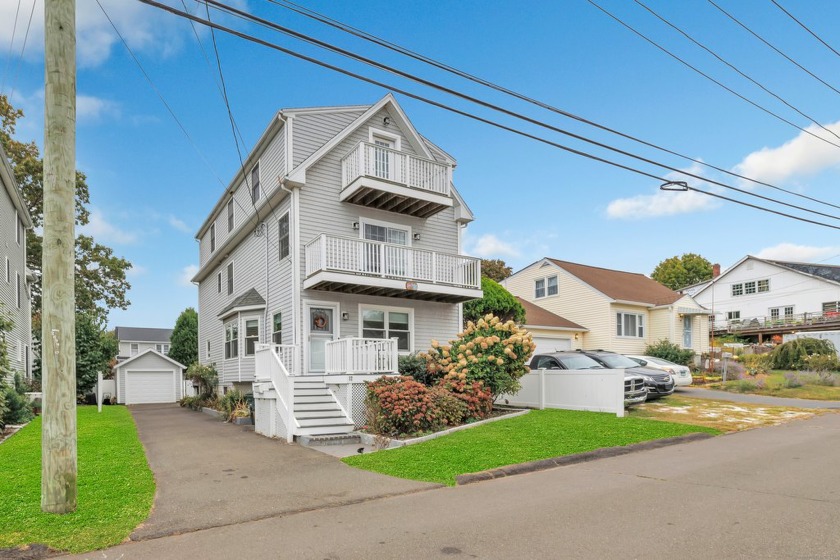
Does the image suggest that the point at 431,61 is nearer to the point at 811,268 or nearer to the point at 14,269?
the point at 14,269

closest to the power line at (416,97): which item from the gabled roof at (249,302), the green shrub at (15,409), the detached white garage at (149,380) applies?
the gabled roof at (249,302)

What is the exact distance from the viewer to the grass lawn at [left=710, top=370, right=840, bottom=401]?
2031 centimetres

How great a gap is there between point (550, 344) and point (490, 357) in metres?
16.1

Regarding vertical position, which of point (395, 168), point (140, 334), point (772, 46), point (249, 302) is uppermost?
point (772, 46)

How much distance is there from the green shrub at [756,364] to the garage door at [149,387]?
28868mm

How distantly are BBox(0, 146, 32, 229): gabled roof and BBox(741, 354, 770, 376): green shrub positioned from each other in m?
31.4

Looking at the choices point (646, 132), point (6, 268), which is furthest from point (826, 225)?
point (6, 268)

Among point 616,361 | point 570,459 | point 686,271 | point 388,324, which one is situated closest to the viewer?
point 570,459

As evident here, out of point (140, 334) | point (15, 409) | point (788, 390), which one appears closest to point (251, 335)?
point (15, 409)

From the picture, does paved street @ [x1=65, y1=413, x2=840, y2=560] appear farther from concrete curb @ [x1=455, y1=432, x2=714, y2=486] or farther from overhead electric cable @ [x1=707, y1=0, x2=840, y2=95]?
overhead electric cable @ [x1=707, y1=0, x2=840, y2=95]

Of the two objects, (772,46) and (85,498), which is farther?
(772,46)

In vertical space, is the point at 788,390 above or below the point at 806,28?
below

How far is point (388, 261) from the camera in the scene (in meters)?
17.0

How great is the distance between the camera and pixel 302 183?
1672 centimetres
